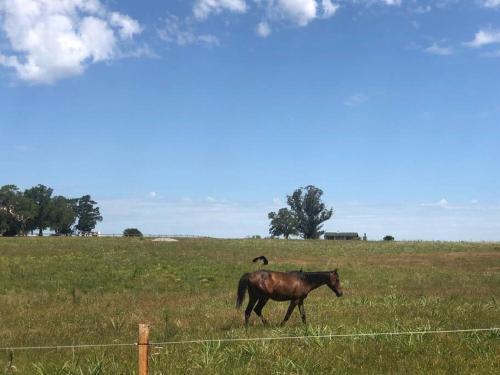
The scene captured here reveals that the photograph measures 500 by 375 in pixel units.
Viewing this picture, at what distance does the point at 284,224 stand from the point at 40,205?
210 feet

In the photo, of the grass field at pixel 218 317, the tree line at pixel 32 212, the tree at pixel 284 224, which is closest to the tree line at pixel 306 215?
the tree at pixel 284 224

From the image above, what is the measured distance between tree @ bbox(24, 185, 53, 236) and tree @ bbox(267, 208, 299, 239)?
197 feet

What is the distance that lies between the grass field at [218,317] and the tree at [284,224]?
363 ft

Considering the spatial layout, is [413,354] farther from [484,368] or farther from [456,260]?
[456,260]

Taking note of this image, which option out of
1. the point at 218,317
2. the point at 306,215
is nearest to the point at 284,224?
the point at 306,215

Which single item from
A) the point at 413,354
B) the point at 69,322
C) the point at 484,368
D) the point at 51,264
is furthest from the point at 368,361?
the point at 51,264

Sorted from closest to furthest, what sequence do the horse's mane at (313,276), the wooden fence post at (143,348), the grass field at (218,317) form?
1. the wooden fence post at (143,348)
2. the grass field at (218,317)
3. the horse's mane at (313,276)

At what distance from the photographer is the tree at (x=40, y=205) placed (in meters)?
132

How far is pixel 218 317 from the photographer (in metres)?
Result: 16.0

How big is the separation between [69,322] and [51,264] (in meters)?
17.7

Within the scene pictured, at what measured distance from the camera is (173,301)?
21.4 meters

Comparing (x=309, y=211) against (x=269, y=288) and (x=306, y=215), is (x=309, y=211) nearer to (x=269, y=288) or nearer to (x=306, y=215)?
(x=306, y=215)

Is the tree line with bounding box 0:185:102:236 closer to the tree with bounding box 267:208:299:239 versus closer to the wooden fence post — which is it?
the tree with bounding box 267:208:299:239

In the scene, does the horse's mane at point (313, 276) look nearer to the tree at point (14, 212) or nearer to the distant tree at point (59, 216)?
the tree at point (14, 212)
